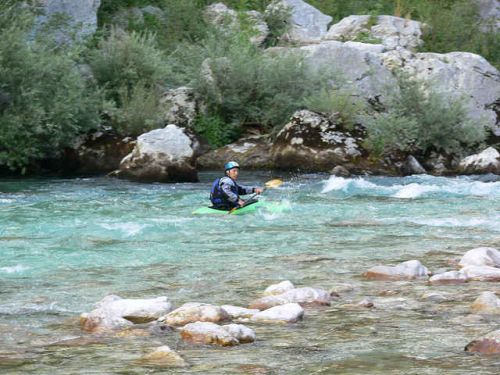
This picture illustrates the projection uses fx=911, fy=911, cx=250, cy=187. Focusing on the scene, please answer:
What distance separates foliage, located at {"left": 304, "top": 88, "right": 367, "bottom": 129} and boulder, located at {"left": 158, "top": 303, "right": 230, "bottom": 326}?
14.0m

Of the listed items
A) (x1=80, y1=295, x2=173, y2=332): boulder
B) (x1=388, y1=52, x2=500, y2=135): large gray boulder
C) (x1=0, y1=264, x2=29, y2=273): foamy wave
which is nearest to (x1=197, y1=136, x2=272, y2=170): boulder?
(x1=388, y1=52, x2=500, y2=135): large gray boulder

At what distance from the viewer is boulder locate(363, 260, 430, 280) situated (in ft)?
27.1

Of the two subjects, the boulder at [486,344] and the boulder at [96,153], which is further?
the boulder at [96,153]

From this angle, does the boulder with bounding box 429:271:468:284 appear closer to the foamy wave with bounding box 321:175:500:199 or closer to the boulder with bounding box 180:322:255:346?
the boulder with bounding box 180:322:255:346

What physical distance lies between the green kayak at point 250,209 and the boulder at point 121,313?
647 centimetres

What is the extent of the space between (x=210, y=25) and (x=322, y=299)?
19.8 m

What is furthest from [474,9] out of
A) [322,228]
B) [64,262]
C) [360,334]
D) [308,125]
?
[360,334]

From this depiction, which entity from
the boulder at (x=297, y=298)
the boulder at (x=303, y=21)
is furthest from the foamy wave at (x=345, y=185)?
the boulder at (x=303, y=21)

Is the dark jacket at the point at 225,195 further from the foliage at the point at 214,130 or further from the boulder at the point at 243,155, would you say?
the foliage at the point at 214,130

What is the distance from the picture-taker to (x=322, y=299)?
281 inches

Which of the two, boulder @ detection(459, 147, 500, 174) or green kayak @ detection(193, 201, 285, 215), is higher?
boulder @ detection(459, 147, 500, 174)

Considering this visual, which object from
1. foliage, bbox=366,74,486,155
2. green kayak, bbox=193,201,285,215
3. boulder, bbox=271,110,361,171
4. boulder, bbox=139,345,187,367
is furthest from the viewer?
foliage, bbox=366,74,486,155

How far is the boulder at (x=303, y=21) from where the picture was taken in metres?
26.8

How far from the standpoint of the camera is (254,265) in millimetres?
9117
